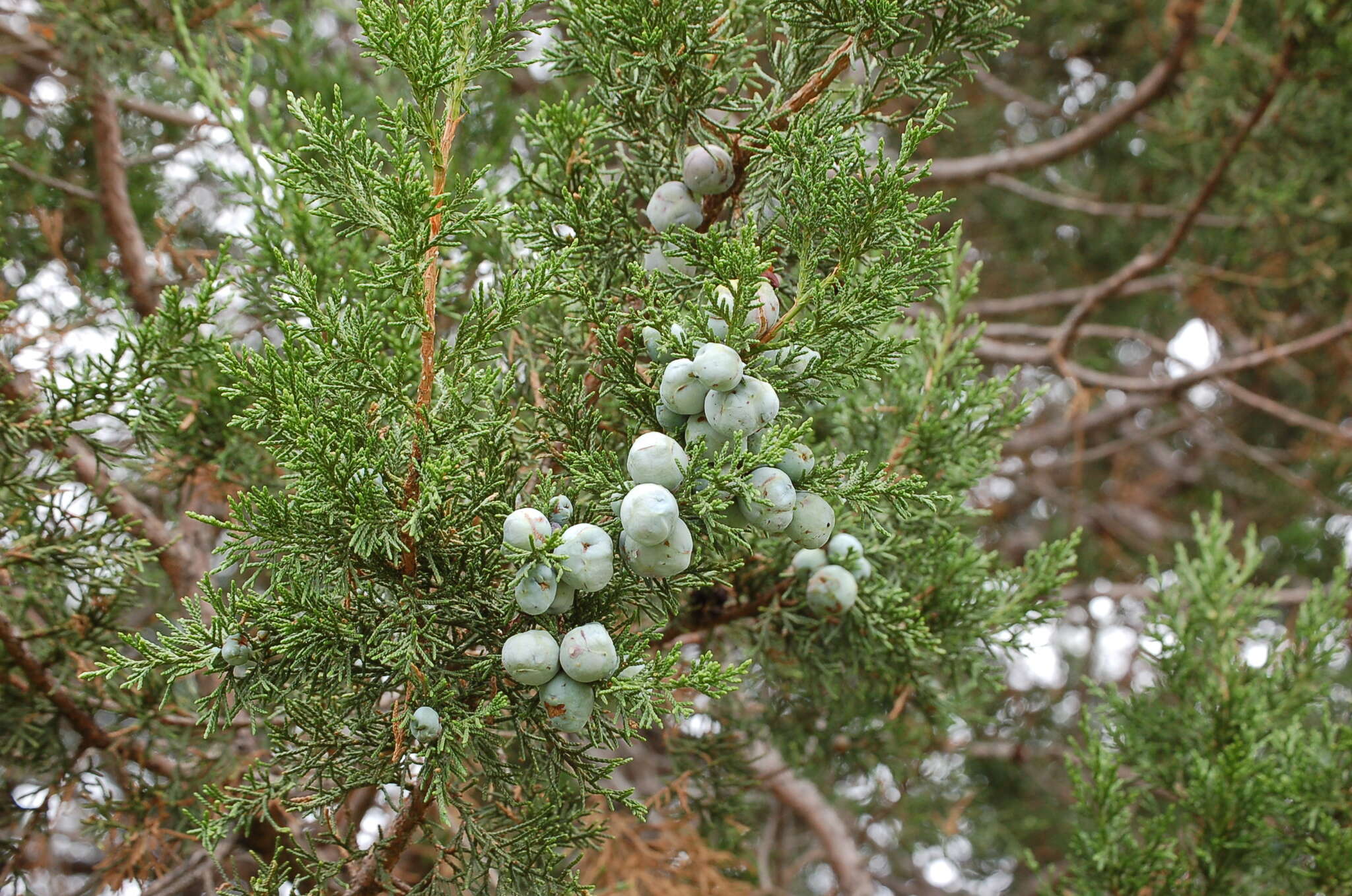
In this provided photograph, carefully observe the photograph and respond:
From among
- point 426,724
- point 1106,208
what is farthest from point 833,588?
point 1106,208

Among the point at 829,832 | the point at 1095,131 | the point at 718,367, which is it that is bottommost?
the point at 829,832

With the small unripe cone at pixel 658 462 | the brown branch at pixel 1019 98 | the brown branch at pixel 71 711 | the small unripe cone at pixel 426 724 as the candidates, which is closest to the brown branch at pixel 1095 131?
the brown branch at pixel 1019 98

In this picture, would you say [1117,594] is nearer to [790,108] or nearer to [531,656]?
[790,108]

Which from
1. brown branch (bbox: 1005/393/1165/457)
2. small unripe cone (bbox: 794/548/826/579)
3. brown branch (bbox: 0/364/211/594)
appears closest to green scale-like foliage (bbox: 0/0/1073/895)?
small unripe cone (bbox: 794/548/826/579)

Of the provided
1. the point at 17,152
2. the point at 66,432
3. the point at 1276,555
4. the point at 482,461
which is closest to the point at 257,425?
the point at 482,461

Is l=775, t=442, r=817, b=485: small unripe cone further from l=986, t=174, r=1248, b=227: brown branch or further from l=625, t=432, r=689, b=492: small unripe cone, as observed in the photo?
l=986, t=174, r=1248, b=227: brown branch

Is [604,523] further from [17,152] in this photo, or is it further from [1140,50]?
[1140,50]
